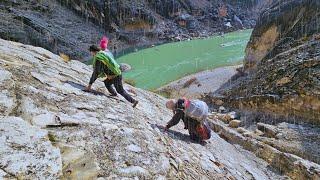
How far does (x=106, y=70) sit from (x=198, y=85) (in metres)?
23.4

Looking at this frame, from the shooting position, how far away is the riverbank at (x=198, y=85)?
30972 millimetres

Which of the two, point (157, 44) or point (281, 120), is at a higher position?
point (281, 120)

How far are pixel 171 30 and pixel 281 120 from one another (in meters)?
69.4

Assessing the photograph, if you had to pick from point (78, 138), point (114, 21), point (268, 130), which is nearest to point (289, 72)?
point (268, 130)

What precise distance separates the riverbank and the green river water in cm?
519

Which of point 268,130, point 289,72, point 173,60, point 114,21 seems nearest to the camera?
point 268,130

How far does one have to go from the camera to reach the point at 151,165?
6773 mm

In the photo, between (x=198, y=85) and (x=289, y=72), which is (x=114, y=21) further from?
(x=289, y=72)

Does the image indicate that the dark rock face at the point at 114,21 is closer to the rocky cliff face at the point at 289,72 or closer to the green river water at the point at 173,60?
the green river water at the point at 173,60

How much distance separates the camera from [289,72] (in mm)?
18953

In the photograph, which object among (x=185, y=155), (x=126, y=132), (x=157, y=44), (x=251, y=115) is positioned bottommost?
(x=157, y=44)

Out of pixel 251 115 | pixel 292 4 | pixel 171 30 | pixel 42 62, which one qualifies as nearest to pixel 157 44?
pixel 171 30

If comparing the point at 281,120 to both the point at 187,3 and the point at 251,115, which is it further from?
the point at 187,3

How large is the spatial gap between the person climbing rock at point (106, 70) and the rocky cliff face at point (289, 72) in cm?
934
